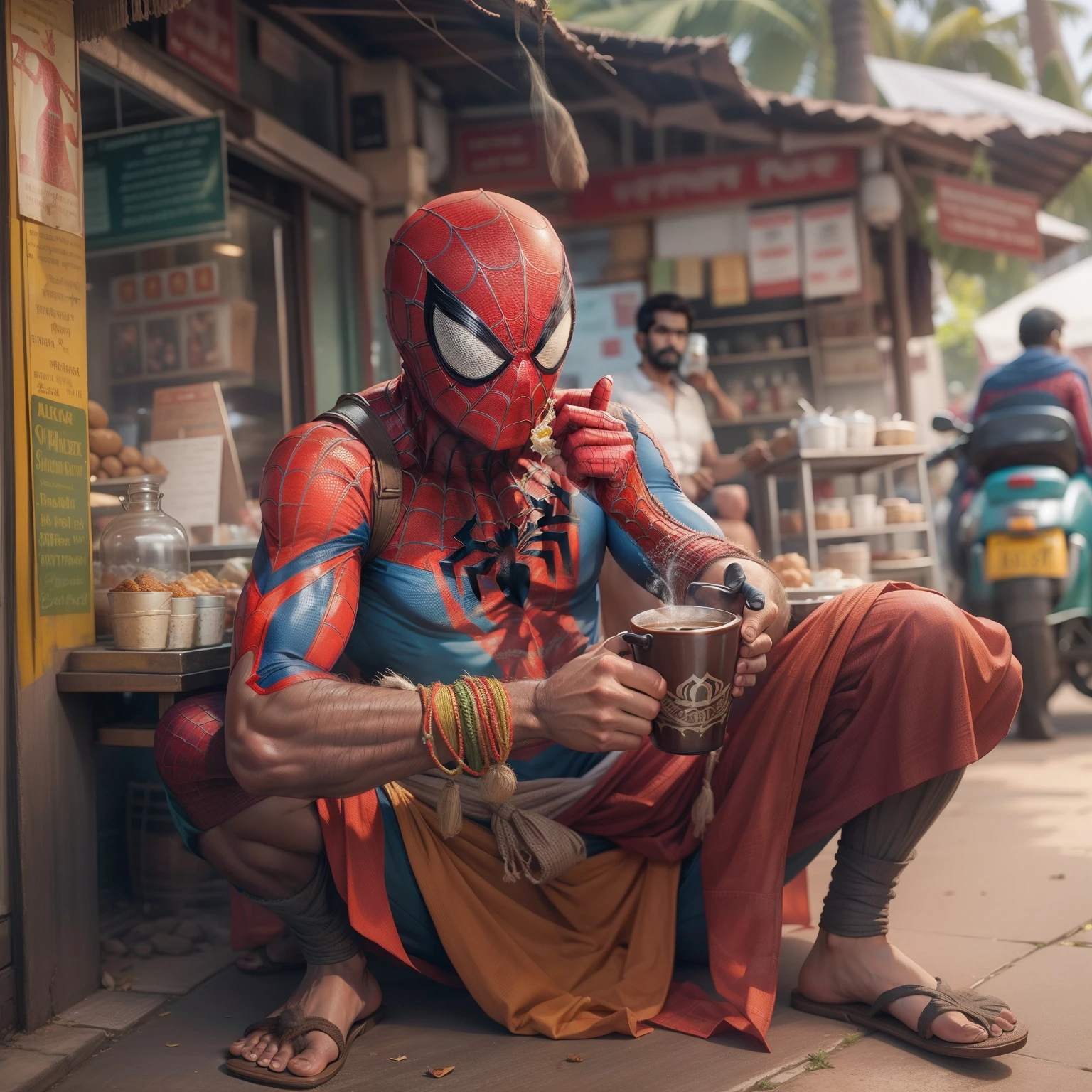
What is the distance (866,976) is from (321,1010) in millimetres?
1058

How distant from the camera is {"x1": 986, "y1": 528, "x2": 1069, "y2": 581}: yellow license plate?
211 inches

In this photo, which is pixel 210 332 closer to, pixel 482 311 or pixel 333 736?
pixel 482 311

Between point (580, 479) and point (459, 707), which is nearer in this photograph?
point (459, 707)

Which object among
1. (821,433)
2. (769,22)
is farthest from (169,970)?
(769,22)

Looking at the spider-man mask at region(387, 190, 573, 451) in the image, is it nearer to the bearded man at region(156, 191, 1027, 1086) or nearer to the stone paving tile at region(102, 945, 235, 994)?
the bearded man at region(156, 191, 1027, 1086)

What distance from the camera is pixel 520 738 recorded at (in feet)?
6.16

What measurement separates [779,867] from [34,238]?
204 cm

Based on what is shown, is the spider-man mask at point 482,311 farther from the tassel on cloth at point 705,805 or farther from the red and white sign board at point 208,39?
the red and white sign board at point 208,39

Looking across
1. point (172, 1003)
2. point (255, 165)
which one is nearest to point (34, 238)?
point (172, 1003)

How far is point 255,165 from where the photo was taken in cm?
519

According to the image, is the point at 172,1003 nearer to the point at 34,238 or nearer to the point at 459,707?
the point at 459,707

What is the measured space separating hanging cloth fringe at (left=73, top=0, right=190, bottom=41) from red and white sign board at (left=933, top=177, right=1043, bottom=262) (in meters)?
5.99

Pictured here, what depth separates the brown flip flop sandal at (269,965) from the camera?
2.66 meters

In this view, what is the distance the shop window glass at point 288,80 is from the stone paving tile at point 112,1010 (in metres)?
3.89
